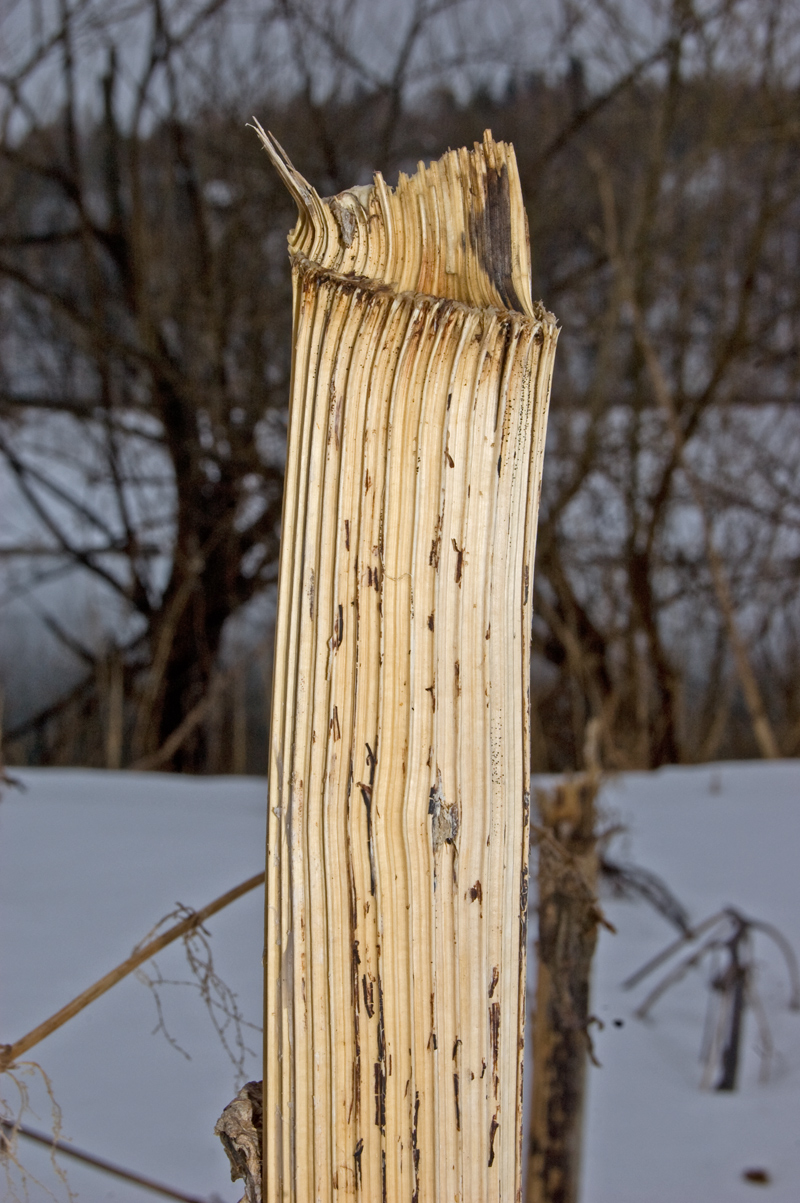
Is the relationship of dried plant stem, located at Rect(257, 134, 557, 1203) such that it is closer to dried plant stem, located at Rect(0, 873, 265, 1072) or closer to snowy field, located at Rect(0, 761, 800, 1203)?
dried plant stem, located at Rect(0, 873, 265, 1072)

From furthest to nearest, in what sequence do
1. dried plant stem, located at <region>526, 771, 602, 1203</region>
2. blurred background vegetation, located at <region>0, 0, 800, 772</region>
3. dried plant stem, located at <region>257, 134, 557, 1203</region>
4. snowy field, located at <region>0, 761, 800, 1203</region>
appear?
1. blurred background vegetation, located at <region>0, 0, 800, 772</region>
2. snowy field, located at <region>0, 761, 800, 1203</region>
3. dried plant stem, located at <region>526, 771, 602, 1203</region>
4. dried plant stem, located at <region>257, 134, 557, 1203</region>

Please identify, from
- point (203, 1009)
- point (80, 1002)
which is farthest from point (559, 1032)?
point (80, 1002)

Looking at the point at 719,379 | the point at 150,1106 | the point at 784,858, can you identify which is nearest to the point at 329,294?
the point at 150,1106

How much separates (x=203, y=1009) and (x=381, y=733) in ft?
3.10

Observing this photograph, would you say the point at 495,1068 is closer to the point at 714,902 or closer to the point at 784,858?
the point at 714,902

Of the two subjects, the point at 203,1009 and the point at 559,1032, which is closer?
the point at 559,1032

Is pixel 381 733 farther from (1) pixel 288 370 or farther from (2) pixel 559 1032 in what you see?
(1) pixel 288 370

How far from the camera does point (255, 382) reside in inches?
167

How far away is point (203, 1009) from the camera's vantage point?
1196 mm

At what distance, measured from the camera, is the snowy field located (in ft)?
3.59

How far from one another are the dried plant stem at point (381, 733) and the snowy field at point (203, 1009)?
332 millimetres

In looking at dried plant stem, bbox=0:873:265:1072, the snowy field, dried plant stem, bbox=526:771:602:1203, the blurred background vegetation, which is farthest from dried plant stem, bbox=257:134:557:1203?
the blurred background vegetation

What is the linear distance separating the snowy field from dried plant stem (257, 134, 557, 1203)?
33 cm

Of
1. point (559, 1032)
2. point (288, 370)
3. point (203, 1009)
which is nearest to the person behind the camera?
point (559, 1032)
